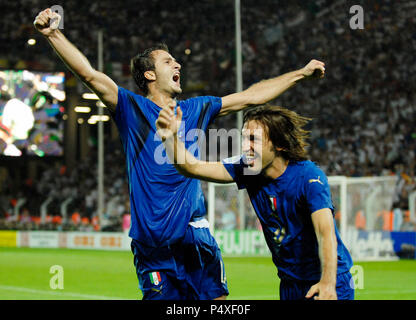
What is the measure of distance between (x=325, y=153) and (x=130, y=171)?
19769mm

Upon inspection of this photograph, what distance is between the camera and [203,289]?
201 inches

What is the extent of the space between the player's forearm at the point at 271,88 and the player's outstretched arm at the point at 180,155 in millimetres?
1223

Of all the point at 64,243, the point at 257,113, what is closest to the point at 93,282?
the point at 257,113

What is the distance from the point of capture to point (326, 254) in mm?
3908

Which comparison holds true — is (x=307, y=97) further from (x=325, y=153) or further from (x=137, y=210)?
(x=137, y=210)

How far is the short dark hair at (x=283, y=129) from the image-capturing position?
170 inches

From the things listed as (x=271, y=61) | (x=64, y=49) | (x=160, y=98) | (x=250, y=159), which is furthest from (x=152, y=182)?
(x=271, y=61)

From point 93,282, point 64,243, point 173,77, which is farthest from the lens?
point 64,243

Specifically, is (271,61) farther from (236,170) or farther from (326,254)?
(326,254)

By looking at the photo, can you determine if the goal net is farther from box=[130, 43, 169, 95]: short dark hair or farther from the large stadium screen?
box=[130, 43, 169, 95]: short dark hair

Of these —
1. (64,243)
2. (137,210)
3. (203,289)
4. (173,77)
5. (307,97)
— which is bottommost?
(64,243)

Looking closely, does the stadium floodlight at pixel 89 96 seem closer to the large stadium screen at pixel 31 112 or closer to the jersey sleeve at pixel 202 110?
the large stadium screen at pixel 31 112

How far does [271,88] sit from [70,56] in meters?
1.50

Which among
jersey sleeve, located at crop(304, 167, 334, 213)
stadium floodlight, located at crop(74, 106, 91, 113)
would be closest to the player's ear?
jersey sleeve, located at crop(304, 167, 334, 213)
